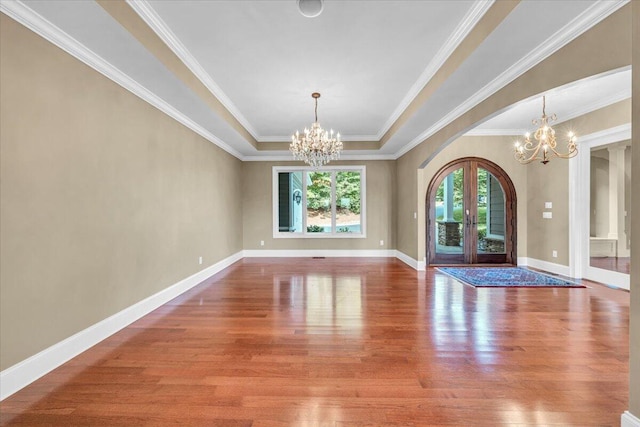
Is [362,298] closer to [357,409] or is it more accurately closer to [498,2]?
[357,409]

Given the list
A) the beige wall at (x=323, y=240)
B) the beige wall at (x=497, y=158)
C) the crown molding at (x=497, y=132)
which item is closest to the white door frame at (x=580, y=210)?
the beige wall at (x=497, y=158)

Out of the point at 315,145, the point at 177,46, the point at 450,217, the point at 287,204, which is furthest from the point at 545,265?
the point at 177,46

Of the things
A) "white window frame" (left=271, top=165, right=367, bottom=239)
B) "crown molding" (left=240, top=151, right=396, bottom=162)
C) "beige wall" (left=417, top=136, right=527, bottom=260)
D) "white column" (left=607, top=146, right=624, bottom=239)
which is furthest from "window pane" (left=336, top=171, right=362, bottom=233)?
"white column" (left=607, top=146, right=624, bottom=239)

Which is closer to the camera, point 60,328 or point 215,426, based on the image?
point 215,426

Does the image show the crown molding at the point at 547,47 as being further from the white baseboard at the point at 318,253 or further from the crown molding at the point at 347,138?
the white baseboard at the point at 318,253

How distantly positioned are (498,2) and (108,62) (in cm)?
345

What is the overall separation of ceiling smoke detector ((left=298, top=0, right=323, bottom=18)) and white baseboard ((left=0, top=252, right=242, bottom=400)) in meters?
3.35

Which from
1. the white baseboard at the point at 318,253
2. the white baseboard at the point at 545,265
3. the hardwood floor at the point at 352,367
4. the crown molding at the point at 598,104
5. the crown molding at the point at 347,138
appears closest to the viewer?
the hardwood floor at the point at 352,367

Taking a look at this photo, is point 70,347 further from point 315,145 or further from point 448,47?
point 448,47

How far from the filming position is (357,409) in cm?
184

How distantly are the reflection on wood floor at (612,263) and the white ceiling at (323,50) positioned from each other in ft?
8.19

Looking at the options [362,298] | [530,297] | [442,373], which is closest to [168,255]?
[362,298]

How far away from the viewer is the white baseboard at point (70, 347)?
1.99 metres

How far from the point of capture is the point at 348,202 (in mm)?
7824
